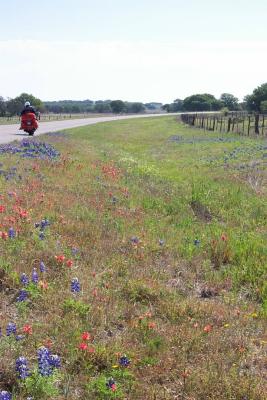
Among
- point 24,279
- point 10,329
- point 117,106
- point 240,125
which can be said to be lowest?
point 10,329

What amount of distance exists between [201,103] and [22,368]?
178786mm

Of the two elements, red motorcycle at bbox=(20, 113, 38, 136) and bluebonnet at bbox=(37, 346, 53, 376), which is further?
red motorcycle at bbox=(20, 113, 38, 136)

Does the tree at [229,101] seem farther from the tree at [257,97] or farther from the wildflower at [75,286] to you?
the wildflower at [75,286]

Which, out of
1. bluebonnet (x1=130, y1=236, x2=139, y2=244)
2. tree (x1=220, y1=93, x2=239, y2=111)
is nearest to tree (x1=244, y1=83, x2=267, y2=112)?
tree (x1=220, y1=93, x2=239, y2=111)

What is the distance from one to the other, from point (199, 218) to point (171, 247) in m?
2.80

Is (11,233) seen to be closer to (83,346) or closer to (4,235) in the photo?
(4,235)

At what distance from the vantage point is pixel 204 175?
16.0m

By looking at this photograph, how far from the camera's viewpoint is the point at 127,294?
587cm

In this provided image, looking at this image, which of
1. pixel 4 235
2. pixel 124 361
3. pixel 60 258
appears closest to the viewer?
pixel 124 361

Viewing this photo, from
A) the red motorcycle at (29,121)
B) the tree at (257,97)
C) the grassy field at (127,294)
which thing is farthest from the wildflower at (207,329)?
the tree at (257,97)

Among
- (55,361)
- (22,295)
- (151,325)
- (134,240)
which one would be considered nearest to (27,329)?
(55,361)

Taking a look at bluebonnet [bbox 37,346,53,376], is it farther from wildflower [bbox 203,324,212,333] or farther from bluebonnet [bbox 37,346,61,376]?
wildflower [bbox 203,324,212,333]

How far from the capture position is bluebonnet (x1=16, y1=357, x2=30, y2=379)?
3975 millimetres

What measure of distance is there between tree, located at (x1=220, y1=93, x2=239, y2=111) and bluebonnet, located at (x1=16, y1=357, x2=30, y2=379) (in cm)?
16274
